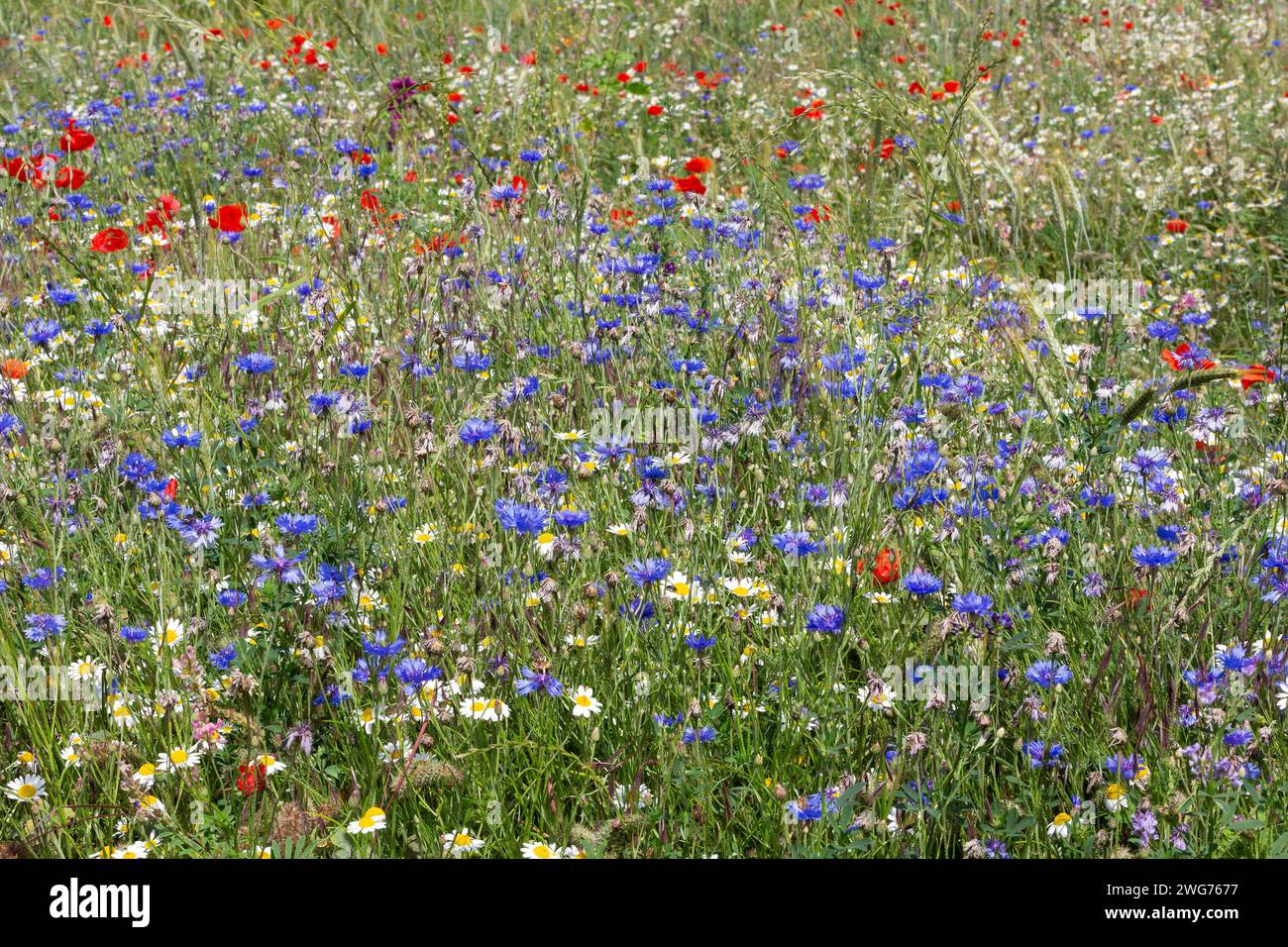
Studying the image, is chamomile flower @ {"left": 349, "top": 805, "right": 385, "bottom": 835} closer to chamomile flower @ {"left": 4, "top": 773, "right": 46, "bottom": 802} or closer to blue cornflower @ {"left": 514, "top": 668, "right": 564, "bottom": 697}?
blue cornflower @ {"left": 514, "top": 668, "right": 564, "bottom": 697}

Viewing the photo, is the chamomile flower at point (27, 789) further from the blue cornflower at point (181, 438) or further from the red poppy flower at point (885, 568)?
the red poppy flower at point (885, 568)

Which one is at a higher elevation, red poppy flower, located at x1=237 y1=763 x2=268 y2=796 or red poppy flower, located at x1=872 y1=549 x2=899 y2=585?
red poppy flower, located at x1=872 y1=549 x2=899 y2=585

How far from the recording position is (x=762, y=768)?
1.85 m

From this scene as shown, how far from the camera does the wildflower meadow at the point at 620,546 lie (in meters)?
1.76

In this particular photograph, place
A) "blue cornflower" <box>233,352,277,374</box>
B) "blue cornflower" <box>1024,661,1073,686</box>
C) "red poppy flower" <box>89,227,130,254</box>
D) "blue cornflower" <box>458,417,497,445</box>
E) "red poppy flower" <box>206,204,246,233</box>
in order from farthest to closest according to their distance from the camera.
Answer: "red poppy flower" <box>206,204,246,233</box>, "red poppy flower" <box>89,227,130,254</box>, "blue cornflower" <box>233,352,277,374</box>, "blue cornflower" <box>458,417,497,445</box>, "blue cornflower" <box>1024,661,1073,686</box>

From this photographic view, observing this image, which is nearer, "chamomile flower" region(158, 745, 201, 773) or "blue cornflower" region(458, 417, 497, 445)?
"chamomile flower" region(158, 745, 201, 773)

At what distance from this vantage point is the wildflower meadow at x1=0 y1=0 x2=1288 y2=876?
1759 mm

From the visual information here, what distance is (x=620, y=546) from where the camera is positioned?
92.2 inches

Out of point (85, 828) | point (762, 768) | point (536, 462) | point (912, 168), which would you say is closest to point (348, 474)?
point (536, 462)

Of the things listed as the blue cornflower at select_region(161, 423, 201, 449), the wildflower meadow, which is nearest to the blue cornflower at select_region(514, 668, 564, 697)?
the wildflower meadow

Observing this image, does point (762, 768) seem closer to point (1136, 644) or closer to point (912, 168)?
point (1136, 644)

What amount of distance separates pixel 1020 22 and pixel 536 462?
20.3 feet

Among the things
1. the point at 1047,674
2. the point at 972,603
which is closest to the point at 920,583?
the point at 972,603

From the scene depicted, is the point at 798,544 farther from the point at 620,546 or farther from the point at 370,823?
the point at 370,823
